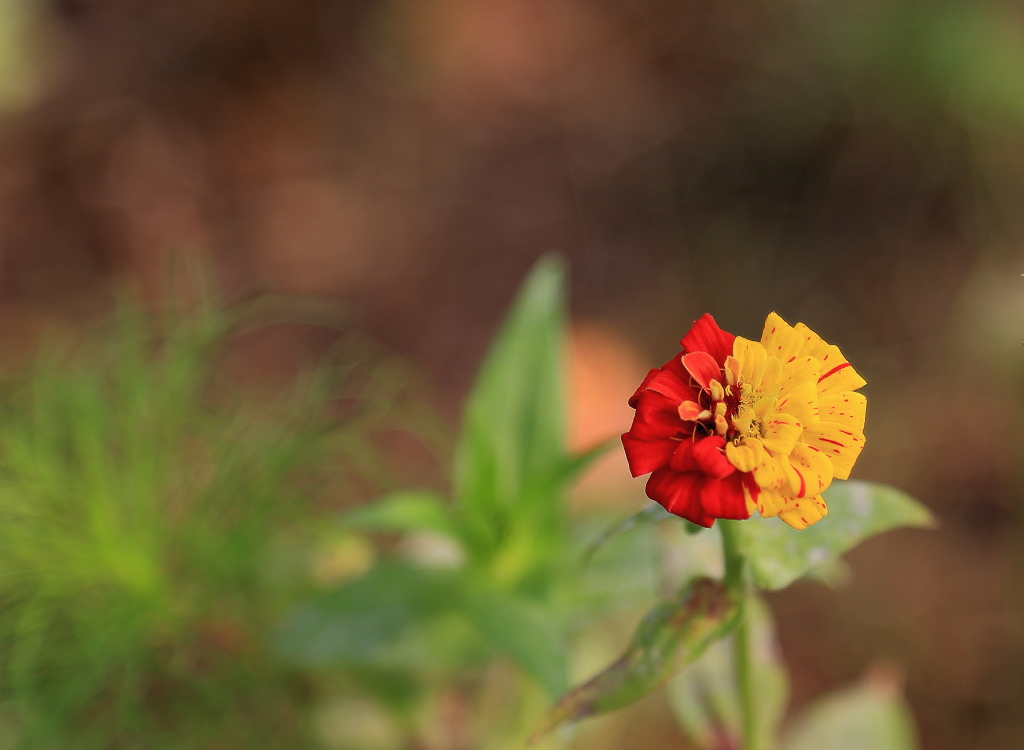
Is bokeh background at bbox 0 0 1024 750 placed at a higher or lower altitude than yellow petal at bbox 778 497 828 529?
higher

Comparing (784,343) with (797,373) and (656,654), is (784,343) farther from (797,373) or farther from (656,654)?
(656,654)

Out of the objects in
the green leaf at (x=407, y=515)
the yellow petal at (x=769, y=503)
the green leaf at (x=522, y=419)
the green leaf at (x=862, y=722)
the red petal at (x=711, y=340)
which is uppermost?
the green leaf at (x=522, y=419)

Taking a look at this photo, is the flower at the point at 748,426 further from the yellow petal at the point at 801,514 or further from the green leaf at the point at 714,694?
the green leaf at the point at 714,694

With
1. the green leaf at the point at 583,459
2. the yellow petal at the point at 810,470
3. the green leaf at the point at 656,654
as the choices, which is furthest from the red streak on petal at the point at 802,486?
the green leaf at the point at 583,459

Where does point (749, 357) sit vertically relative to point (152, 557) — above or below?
below

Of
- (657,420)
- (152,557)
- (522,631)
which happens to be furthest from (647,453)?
(152,557)

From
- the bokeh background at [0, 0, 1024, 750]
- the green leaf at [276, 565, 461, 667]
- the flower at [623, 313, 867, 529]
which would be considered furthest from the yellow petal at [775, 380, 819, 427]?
the bokeh background at [0, 0, 1024, 750]

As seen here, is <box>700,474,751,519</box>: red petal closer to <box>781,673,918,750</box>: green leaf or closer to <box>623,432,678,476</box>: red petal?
<box>623,432,678,476</box>: red petal
